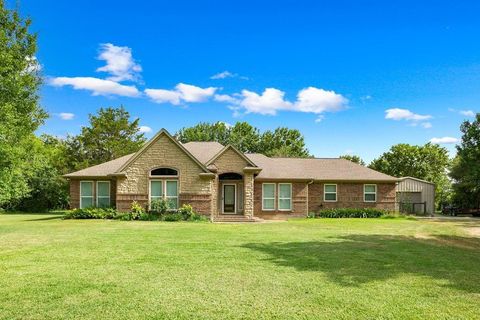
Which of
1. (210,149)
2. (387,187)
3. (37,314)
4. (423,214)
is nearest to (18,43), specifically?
(210,149)

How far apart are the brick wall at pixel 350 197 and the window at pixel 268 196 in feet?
11.0

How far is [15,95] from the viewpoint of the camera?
777 inches

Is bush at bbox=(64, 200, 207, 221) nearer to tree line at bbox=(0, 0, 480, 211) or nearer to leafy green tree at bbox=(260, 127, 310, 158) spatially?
tree line at bbox=(0, 0, 480, 211)

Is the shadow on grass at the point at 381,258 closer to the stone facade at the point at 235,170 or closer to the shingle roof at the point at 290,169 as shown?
the stone facade at the point at 235,170

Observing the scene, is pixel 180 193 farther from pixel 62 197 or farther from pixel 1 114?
pixel 62 197

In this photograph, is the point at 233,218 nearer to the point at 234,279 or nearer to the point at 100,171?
the point at 100,171

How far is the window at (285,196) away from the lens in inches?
1088

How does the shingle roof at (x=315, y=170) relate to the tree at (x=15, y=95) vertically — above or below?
below

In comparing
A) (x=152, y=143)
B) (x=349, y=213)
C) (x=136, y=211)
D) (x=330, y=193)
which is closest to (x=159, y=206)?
(x=136, y=211)

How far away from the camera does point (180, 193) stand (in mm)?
24000

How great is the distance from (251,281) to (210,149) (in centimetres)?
2258

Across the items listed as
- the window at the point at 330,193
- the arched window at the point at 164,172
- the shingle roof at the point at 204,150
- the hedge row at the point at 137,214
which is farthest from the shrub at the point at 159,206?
the window at the point at 330,193

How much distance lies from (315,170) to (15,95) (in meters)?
21.4

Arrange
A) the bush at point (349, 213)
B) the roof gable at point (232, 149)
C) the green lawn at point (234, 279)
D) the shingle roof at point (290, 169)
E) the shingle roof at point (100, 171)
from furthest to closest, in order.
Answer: the bush at point (349, 213) → the shingle roof at point (290, 169) → the shingle roof at point (100, 171) → the roof gable at point (232, 149) → the green lawn at point (234, 279)
